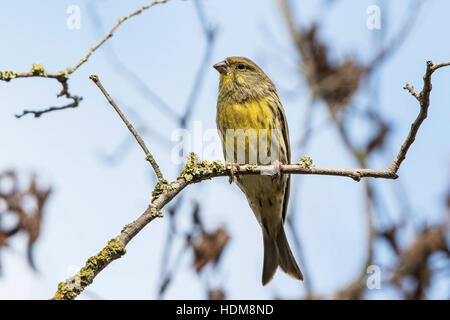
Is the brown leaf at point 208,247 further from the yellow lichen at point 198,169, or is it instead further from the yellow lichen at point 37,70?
the yellow lichen at point 37,70

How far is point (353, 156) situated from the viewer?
9750 mm

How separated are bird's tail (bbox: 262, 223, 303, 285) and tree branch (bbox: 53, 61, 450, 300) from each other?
2.14 metres

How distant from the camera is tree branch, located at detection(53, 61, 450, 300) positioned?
310cm

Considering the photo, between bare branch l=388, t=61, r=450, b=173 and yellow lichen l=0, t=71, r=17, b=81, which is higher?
yellow lichen l=0, t=71, r=17, b=81

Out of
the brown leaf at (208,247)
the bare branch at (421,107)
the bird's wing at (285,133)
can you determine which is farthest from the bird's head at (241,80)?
the bare branch at (421,107)

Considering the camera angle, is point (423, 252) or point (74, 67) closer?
point (74, 67)

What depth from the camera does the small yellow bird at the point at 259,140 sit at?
5.74 meters

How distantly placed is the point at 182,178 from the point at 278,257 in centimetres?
279

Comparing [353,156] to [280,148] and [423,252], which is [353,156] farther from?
[280,148]

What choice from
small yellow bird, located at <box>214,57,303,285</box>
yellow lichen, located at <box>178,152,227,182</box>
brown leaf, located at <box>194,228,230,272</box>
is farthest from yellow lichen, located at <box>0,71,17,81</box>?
brown leaf, located at <box>194,228,230,272</box>

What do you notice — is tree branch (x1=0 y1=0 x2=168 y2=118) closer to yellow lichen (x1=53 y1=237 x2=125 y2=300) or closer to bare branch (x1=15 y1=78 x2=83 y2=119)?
bare branch (x1=15 y1=78 x2=83 y2=119)
